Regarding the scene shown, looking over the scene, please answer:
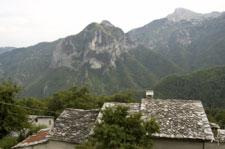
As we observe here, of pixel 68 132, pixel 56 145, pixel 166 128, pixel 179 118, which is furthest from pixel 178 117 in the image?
pixel 56 145

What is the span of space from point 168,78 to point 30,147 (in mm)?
163203

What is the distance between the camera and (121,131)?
9.50 meters

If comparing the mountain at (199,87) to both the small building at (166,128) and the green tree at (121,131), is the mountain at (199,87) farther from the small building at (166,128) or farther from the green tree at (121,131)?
the green tree at (121,131)

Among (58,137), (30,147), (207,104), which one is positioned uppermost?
(58,137)

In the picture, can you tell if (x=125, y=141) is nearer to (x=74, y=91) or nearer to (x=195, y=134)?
(x=195, y=134)

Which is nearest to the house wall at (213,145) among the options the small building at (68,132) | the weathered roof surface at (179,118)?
the weathered roof surface at (179,118)

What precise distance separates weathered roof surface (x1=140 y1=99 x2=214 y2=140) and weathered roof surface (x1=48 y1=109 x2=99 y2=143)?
4012 millimetres

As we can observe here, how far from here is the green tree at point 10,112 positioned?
62.5ft

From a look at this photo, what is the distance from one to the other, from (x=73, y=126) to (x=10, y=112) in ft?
26.9

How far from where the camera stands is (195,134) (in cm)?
1145

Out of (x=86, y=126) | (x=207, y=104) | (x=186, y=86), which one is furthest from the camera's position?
(x=186, y=86)

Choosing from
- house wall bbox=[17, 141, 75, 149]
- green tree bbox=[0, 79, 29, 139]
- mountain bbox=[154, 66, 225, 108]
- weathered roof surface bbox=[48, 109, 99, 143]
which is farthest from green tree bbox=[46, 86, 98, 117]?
mountain bbox=[154, 66, 225, 108]

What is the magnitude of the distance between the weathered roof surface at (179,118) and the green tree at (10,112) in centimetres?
1259

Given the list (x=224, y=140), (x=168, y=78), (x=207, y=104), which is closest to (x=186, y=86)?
(x=168, y=78)
